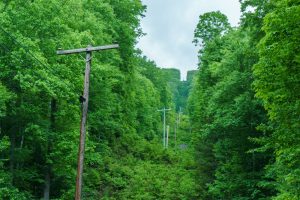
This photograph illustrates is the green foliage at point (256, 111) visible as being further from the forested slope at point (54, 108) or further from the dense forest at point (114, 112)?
the forested slope at point (54, 108)

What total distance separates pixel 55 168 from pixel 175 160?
24594mm

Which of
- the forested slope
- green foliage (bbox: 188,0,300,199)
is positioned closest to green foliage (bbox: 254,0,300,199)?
green foliage (bbox: 188,0,300,199)

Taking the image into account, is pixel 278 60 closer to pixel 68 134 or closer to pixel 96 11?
pixel 68 134

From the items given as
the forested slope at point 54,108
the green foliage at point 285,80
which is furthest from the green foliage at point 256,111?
the forested slope at point 54,108

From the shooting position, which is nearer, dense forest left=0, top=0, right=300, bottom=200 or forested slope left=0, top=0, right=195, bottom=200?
dense forest left=0, top=0, right=300, bottom=200

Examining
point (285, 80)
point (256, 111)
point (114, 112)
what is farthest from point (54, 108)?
point (285, 80)

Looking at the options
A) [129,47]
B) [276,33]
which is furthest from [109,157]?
[276,33]

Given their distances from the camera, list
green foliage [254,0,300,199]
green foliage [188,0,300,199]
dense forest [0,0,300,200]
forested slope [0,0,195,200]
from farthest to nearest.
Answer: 1. forested slope [0,0,195,200]
2. dense forest [0,0,300,200]
3. green foliage [188,0,300,199]
4. green foliage [254,0,300,199]

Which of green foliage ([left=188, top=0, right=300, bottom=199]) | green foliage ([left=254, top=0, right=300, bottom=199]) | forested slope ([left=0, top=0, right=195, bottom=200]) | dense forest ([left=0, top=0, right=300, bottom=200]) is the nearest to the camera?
green foliage ([left=254, top=0, right=300, bottom=199])

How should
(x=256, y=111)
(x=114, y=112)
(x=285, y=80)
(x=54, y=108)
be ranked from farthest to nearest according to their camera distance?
(x=114, y=112) → (x=54, y=108) → (x=256, y=111) → (x=285, y=80)

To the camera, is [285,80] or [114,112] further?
[114,112]

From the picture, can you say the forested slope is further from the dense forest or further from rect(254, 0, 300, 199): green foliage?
rect(254, 0, 300, 199): green foliage

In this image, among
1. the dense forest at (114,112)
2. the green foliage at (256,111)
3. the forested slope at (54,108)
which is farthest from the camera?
the forested slope at (54,108)

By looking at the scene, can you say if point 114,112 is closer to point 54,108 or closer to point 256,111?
point 54,108
